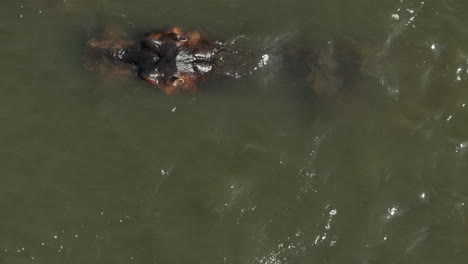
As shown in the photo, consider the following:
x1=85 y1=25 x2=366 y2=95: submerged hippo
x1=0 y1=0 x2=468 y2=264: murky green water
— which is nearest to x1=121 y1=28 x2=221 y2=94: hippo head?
x1=85 y1=25 x2=366 y2=95: submerged hippo

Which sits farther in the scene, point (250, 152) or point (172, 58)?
point (250, 152)

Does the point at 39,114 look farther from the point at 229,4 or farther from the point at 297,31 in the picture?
the point at 297,31

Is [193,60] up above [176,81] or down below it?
above

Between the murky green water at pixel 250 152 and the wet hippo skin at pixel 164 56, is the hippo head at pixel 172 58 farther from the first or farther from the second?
the murky green water at pixel 250 152

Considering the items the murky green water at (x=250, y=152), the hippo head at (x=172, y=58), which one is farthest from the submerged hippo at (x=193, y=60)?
the murky green water at (x=250, y=152)

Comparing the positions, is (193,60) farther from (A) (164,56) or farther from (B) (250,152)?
(B) (250,152)

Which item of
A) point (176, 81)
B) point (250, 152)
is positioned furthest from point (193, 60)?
point (250, 152)

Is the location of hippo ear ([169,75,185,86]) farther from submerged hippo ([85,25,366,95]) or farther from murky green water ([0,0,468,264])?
murky green water ([0,0,468,264])
